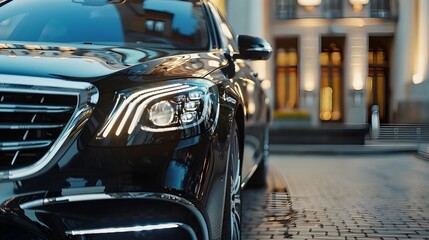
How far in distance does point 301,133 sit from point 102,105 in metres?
17.7

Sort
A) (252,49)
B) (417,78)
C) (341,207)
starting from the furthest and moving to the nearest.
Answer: (417,78) → (341,207) → (252,49)

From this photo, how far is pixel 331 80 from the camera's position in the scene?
34938 mm

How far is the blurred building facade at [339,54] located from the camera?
3170 centimetres

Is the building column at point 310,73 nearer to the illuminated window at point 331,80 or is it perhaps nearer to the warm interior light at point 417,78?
the illuminated window at point 331,80

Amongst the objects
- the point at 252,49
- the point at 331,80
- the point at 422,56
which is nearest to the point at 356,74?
the point at 331,80

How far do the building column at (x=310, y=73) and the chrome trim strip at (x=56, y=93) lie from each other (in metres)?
31.5

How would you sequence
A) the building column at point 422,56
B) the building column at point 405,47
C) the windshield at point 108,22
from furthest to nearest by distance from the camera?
the building column at point 405,47 < the building column at point 422,56 < the windshield at point 108,22

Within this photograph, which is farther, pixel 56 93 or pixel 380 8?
pixel 380 8

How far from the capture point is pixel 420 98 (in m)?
30.0

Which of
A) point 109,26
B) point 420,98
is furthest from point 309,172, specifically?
point 420,98

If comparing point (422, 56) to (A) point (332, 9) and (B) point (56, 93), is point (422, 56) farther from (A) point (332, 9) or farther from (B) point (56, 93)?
(B) point (56, 93)

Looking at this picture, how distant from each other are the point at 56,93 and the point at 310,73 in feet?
105

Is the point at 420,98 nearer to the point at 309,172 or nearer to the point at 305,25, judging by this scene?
the point at 305,25

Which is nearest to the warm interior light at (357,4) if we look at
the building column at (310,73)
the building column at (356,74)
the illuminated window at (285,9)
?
the building column at (356,74)
